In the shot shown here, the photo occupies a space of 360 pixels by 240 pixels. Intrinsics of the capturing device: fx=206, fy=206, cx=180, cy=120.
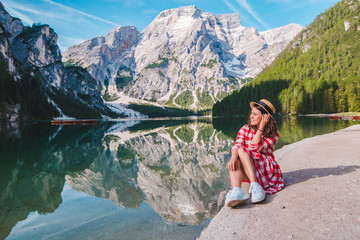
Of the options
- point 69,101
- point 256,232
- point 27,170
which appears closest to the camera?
point 256,232

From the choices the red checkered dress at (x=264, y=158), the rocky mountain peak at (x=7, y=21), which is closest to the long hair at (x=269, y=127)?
the red checkered dress at (x=264, y=158)

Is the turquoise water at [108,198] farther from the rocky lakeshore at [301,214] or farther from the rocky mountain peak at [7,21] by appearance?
the rocky mountain peak at [7,21]

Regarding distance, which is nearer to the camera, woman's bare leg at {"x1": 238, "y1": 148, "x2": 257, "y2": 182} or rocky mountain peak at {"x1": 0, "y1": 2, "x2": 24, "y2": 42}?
woman's bare leg at {"x1": 238, "y1": 148, "x2": 257, "y2": 182}

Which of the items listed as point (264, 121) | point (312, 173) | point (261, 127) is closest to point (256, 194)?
point (261, 127)

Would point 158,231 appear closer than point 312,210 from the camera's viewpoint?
No

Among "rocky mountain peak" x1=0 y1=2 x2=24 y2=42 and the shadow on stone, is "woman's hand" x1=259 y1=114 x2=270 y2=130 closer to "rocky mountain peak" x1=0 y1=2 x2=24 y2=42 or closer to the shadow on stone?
the shadow on stone

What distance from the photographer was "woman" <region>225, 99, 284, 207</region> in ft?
17.1

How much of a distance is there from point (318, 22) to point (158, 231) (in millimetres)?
198636

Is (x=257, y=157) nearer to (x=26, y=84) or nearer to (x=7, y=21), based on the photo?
(x=26, y=84)

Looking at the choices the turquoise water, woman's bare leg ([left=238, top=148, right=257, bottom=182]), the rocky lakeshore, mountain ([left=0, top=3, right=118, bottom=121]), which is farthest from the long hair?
mountain ([left=0, top=3, right=118, bottom=121])

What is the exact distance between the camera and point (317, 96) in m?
81.2

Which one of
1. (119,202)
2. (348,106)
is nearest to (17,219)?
(119,202)

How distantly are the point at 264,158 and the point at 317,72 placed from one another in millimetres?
136217

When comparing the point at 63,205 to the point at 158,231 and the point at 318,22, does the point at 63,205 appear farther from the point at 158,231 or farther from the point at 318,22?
the point at 318,22
